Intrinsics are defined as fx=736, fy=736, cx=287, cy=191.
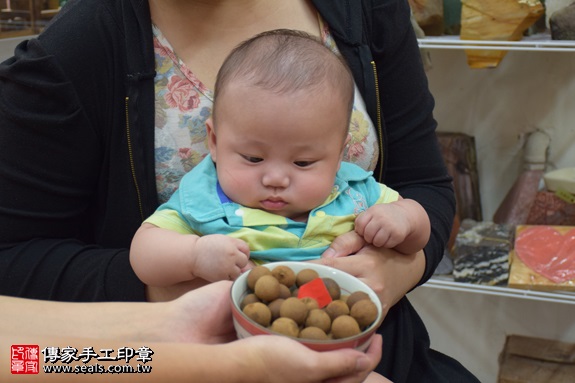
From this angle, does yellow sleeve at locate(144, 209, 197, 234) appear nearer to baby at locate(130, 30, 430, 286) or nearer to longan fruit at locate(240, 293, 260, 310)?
baby at locate(130, 30, 430, 286)

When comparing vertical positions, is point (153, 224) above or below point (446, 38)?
below

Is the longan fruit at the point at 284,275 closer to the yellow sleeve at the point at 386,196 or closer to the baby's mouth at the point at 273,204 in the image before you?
the baby's mouth at the point at 273,204

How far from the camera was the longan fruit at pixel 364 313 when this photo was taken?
0.90 m

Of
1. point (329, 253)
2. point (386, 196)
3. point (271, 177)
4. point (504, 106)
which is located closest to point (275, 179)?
point (271, 177)

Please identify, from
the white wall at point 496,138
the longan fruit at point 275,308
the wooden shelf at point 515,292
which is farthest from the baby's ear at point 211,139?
the white wall at point 496,138

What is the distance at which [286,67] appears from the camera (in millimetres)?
1121

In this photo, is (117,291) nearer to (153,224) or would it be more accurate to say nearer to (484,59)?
(153,224)

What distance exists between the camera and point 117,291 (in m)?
1.19

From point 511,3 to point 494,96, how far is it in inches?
18.9

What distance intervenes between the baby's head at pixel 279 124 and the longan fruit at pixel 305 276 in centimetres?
18

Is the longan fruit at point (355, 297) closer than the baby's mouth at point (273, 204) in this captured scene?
Yes

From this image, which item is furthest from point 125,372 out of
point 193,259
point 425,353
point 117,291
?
point 425,353

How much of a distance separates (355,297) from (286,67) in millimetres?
382

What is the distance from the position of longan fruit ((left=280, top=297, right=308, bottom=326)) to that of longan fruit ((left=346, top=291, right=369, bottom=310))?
2.8 inches
